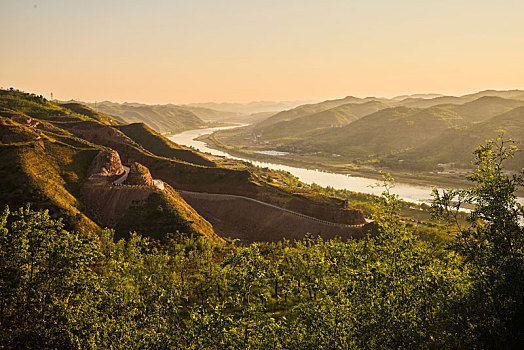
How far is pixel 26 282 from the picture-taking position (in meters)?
27.9

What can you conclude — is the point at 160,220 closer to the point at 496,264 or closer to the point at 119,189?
the point at 119,189

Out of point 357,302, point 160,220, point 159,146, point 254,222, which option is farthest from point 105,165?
point 357,302

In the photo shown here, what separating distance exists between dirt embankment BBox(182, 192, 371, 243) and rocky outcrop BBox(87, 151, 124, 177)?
23.3 m

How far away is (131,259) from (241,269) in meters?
26.7

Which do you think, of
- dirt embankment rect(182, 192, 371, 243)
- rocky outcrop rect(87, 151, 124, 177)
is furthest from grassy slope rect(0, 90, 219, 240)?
dirt embankment rect(182, 192, 371, 243)

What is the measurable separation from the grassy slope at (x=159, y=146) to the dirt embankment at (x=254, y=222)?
125 ft

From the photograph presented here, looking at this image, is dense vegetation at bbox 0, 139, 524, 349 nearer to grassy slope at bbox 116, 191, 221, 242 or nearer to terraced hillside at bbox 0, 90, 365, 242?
terraced hillside at bbox 0, 90, 365, 242

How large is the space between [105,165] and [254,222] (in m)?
48.3

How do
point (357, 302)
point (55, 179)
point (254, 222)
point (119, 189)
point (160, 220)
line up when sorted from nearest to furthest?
point (357, 302) → point (160, 220) → point (55, 179) → point (119, 189) → point (254, 222)

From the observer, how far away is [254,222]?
328 ft

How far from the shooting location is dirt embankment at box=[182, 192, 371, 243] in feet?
299

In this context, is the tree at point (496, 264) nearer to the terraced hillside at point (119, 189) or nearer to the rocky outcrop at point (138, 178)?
the terraced hillside at point (119, 189)

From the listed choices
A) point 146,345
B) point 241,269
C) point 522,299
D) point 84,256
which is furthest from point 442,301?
point 84,256

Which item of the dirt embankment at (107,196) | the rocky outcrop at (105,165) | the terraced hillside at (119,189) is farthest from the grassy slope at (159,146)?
the dirt embankment at (107,196)
